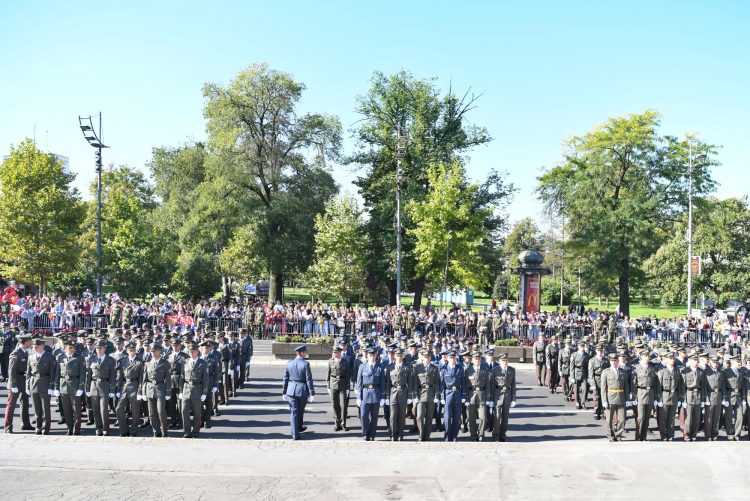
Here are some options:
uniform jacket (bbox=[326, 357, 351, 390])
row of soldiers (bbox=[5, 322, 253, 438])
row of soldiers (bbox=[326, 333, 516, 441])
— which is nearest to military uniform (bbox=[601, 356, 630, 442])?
row of soldiers (bbox=[326, 333, 516, 441])

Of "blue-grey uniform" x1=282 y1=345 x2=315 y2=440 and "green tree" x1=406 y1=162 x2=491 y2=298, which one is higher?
"green tree" x1=406 y1=162 x2=491 y2=298

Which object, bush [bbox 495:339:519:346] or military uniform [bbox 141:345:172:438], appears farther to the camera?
bush [bbox 495:339:519:346]

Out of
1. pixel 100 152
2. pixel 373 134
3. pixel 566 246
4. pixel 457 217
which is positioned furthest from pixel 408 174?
pixel 100 152

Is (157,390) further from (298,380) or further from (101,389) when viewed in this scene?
(298,380)

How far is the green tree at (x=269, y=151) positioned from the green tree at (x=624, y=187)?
17.5 metres

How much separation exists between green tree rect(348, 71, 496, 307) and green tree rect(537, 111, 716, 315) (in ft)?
22.6

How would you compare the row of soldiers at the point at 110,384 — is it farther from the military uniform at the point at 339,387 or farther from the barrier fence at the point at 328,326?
the barrier fence at the point at 328,326

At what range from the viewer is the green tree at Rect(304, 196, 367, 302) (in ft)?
139

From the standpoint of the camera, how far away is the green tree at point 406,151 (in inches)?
1741

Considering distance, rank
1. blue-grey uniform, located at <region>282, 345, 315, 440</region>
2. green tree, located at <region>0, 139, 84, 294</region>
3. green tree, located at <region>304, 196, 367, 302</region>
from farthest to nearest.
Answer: green tree, located at <region>304, 196, 367, 302</region>, green tree, located at <region>0, 139, 84, 294</region>, blue-grey uniform, located at <region>282, 345, 315, 440</region>

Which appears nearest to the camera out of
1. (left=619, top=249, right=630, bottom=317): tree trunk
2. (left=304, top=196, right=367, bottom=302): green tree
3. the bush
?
the bush

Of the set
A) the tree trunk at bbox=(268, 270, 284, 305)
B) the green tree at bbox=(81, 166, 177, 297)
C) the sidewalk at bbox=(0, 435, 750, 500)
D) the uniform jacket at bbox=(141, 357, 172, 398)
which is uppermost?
the green tree at bbox=(81, 166, 177, 297)

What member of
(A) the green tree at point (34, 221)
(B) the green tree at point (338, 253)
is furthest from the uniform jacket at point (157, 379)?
(B) the green tree at point (338, 253)

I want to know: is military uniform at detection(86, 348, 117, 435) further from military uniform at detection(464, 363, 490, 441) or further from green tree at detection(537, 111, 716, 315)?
green tree at detection(537, 111, 716, 315)
